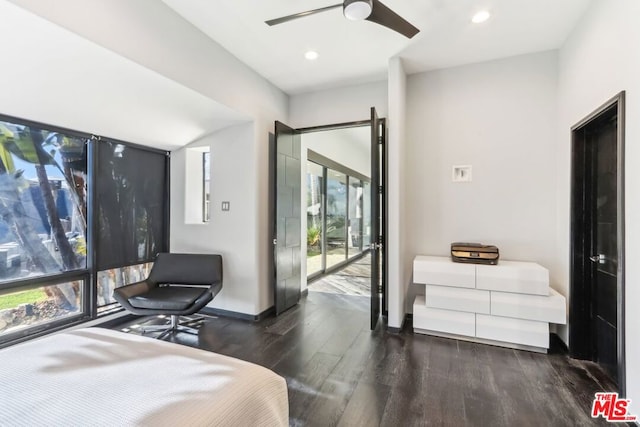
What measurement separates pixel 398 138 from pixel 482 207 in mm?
1283

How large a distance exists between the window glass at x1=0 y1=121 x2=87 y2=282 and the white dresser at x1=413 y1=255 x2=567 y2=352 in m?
3.65

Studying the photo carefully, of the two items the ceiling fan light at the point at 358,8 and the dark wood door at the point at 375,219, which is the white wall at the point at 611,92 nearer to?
the ceiling fan light at the point at 358,8

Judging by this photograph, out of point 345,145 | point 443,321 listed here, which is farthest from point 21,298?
point 345,145

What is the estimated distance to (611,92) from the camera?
208 centimetres

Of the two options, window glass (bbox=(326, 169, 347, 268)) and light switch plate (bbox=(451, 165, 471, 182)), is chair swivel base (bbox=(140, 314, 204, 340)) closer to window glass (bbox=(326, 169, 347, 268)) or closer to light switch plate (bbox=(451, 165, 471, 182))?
light switch plate (bbox=(451, 165, 471, 182))

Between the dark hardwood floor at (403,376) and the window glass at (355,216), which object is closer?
the dark hardwood floor at (403,376)

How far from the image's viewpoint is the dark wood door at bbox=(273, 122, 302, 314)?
12.5ft

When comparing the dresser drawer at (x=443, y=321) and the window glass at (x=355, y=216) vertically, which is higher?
the window glass at (x=355, y=216)

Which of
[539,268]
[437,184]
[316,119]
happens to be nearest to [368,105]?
[316,119]

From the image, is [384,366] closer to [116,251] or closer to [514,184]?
[514,184]

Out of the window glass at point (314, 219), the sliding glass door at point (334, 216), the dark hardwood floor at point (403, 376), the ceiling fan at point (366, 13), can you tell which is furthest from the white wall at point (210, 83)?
the window glass at point (314, 219)

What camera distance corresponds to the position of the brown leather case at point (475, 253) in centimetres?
303

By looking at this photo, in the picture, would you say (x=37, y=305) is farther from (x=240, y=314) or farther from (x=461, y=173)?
(x=461, y=173)

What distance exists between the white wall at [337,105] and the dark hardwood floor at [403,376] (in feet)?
8.85
